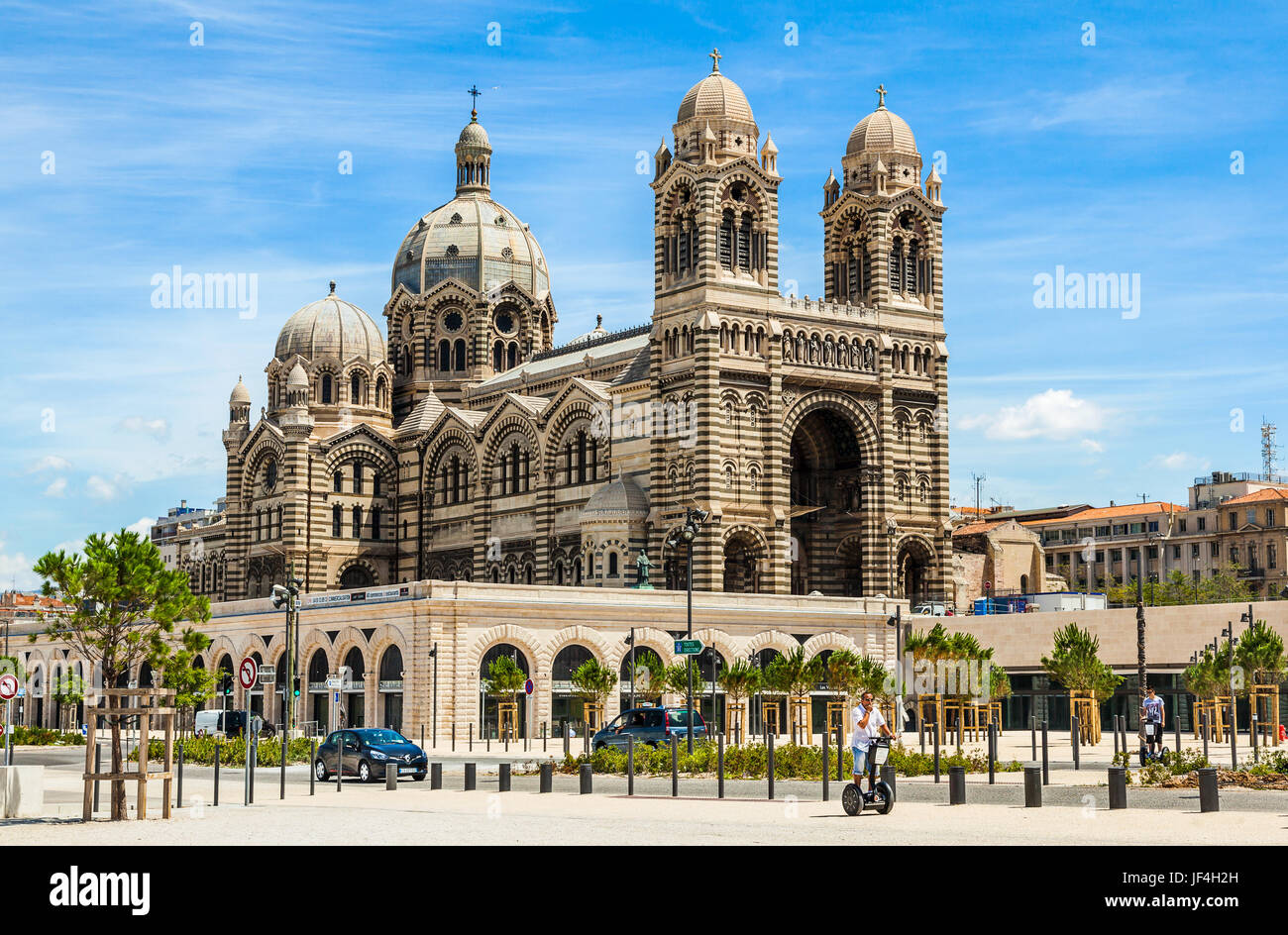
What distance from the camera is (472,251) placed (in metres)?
107

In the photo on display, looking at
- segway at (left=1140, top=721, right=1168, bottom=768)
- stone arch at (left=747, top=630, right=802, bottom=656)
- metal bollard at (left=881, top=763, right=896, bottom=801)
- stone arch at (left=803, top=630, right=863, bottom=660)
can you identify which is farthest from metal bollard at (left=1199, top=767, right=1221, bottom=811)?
stone arch at (left=803, top=630, right=863, bottom=660)

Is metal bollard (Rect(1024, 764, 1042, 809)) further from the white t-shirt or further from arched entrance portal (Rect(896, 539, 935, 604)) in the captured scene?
arched entrance portal (Rect(896, 539, 935, 604))

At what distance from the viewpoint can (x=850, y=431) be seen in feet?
280

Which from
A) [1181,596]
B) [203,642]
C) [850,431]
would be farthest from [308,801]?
[1181,596]

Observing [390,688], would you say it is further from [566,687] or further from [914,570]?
[914,570]

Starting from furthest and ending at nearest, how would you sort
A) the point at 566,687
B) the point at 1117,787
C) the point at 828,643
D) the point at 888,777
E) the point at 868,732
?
the point at 828,643 < the point at 566,687 < the point at 1117,787 < the point at 888,777 < the point at 868,732

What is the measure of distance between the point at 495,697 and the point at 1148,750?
33590 mm

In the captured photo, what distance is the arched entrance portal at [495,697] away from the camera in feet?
221

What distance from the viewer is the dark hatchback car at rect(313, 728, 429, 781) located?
135 ft

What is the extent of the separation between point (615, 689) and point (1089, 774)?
1368 inches

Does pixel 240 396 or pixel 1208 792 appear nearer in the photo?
pixel 1208 792

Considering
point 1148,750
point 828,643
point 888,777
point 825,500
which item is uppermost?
point 825,500

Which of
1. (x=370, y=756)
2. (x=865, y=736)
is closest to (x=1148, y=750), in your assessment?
(x=865, y=736)
